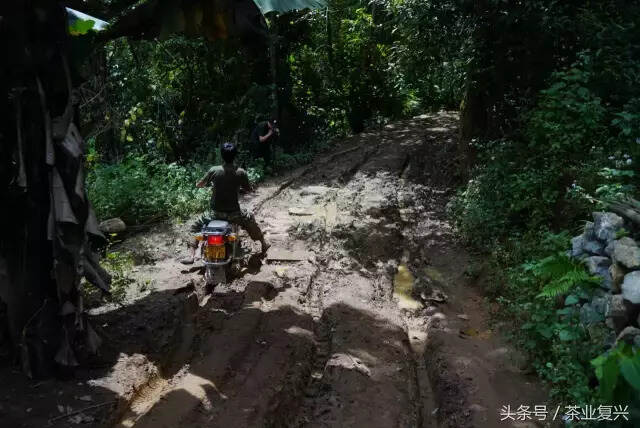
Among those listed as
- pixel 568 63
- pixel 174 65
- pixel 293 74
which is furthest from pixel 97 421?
pixel 293 74

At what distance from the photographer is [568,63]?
9375mm

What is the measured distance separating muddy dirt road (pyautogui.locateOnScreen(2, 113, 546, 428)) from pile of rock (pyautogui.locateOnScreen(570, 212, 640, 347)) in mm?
1027

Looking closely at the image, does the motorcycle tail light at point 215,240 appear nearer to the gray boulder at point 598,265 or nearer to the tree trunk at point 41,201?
the tree trunk at point 41,201

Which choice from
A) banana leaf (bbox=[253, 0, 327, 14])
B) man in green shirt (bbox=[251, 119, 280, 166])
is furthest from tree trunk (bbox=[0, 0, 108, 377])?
man in green shirt (bbox=[251, 119, 280, 166])

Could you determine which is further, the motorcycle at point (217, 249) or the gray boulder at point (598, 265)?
the motorcycle at point (217, 249)

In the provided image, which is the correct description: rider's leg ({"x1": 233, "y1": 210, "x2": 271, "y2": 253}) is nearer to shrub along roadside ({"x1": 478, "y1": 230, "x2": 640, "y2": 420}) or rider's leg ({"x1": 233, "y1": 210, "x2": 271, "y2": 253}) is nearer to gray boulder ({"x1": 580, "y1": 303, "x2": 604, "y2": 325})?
shrub along roadside ({"x1": 478, "y1": 230, "x2": 640, "y2": 420})

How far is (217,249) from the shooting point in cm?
690

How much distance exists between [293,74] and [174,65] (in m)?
3.89

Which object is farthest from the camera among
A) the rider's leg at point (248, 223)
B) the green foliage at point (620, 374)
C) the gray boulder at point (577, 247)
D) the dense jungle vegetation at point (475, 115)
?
the rider's leg at point (248, 223)

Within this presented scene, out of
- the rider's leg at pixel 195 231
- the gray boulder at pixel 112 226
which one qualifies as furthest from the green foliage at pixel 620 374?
the gray boulder at pixel 112 226

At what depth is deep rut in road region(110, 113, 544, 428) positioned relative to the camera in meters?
5.00

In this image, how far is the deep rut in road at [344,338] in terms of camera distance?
16.4 ft

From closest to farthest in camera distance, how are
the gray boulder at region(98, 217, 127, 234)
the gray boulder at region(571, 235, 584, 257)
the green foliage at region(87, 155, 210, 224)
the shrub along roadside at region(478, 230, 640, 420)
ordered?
the shrub along roadside at region(478, 230, 640, 420), the gray boulder at region(571, 235, 584, 257), the gray boulder at region(98, 217, 127, 234), the green foliage at region(87, 155, 210, 224)

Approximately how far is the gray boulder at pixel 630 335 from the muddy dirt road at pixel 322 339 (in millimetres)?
1195
